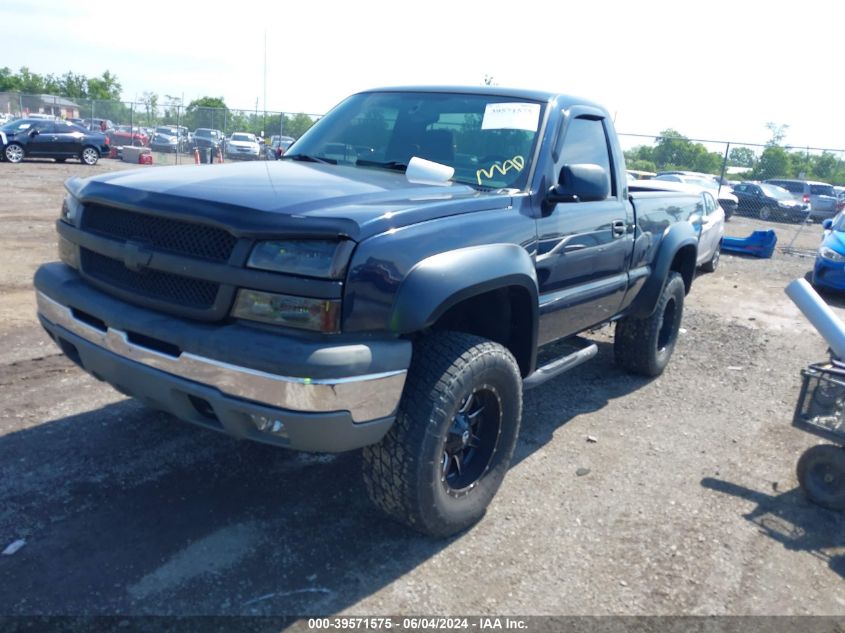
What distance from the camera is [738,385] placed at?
5953mm

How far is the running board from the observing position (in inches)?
149

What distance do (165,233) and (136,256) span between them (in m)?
0.15

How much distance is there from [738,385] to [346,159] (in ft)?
12.4

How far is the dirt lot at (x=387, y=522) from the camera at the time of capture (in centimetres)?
286

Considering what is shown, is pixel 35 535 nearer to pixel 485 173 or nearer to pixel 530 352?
pixel 530 352

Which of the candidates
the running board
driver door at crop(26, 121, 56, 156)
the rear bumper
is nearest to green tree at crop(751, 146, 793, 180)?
driver door at crop(26, 121, 56, 156)

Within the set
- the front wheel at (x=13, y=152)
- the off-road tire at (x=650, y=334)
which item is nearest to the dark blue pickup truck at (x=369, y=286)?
the off-road tire at (x=650, y=334)

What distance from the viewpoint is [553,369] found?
4020 mm

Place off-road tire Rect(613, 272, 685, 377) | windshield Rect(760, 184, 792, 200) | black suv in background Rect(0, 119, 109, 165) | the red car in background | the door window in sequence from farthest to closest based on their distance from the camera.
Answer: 1. the red car in background
2. windshield Rect(760, 184, 792, 200)
3. black suv in background Rect(0, 119, 109, 165)
4. off-road tire Rect(613, 272, 685, 377)
5. the door window

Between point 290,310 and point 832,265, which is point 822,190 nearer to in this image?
point 832,265

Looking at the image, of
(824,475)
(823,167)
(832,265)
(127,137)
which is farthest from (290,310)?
(823,167)

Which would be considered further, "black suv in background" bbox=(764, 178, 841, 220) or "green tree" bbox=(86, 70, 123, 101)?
"green tree" bbox=(86, 70, 123, 101)

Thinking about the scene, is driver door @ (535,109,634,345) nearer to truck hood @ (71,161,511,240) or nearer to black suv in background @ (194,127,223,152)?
truck hood @ (71,161,511,240)

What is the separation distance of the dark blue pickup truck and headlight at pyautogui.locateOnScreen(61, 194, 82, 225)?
18 millimetres
